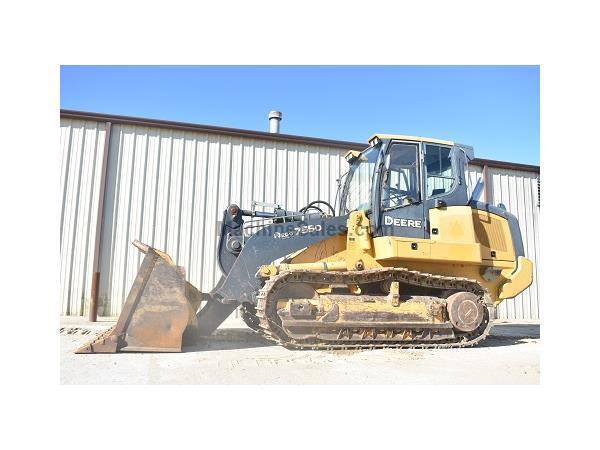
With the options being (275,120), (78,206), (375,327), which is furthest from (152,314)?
(275,120)

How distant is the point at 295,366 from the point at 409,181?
3718mm

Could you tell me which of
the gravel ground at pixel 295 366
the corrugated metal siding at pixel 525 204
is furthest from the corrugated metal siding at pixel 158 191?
the corrugated metal siding at pixel 525 204

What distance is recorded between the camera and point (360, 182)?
7.86m

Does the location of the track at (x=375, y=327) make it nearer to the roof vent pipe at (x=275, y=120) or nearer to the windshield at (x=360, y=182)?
the windshield at (x=360, y=182)

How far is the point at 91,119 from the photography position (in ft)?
35.9

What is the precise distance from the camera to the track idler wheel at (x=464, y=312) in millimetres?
7062

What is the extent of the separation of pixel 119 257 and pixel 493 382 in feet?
28.3

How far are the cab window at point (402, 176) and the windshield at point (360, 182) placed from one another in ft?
1.00

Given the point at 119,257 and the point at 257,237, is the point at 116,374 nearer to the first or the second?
the point at 257,237

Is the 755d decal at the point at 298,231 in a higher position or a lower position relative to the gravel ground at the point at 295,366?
higher

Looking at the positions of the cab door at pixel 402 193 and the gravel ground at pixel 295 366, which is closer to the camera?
the gravel ground at pixel 295 366

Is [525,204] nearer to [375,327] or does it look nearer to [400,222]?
[400,222]

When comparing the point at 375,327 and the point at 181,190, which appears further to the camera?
the point at 181,190

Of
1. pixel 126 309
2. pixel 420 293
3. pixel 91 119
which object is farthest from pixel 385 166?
pixel 91 119
